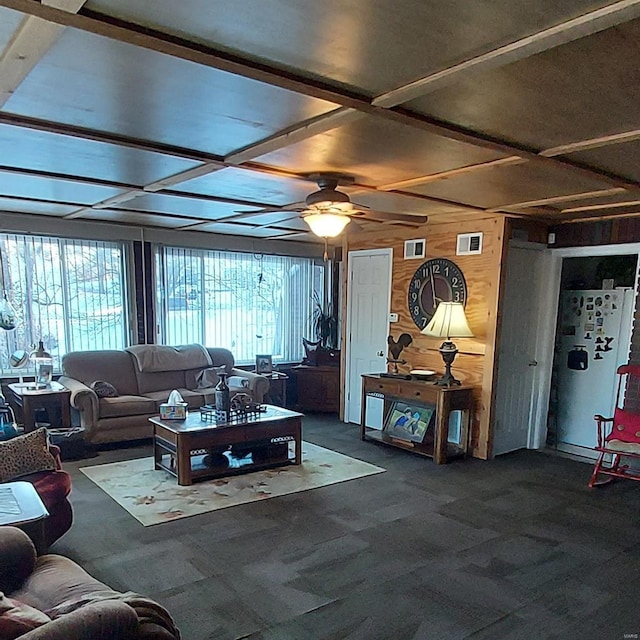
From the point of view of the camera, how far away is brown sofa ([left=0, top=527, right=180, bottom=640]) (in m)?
1.26

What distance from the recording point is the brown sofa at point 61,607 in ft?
4.12

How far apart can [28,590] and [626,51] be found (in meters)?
2.70

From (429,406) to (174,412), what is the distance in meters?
2.39

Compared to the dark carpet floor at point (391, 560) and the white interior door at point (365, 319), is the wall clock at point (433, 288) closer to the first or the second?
the white interior door at point (365, 319)

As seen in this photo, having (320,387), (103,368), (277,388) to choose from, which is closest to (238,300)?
(277,388)

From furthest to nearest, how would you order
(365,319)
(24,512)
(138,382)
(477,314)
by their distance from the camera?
(365,319) < (138,382) < (477,314) < (24,512)

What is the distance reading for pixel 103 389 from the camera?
529 cm

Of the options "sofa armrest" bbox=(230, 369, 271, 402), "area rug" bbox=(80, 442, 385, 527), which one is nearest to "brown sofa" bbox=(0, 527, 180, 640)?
"area rug" bbox=(80, 442, 385, 527)

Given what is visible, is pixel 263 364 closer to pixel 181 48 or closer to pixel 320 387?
pixel 320 387

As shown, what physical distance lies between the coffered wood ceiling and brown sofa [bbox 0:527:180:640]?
1595mm

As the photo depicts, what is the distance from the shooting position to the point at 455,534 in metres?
3.40

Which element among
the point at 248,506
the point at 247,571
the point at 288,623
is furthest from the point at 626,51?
the point at 248,506

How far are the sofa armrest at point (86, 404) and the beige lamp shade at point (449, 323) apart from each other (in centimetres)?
319

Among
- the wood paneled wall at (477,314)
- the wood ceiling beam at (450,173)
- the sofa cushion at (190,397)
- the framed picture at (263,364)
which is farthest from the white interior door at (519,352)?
the sofa cushion at (190,397)
